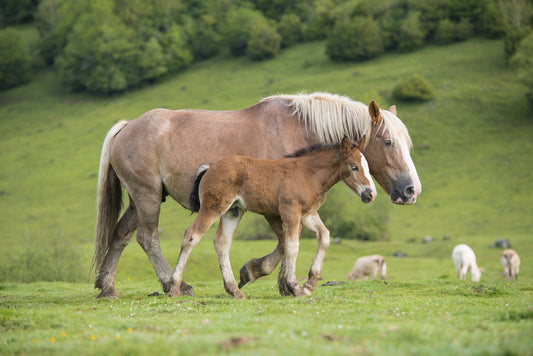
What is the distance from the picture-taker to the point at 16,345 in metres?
6.20

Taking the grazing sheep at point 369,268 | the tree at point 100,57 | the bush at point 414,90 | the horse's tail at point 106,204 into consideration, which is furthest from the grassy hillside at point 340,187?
the horse's tail at point 106,204

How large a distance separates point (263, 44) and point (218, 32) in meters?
13.7

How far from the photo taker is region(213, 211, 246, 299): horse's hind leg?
10.1m

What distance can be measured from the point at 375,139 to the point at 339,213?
31.1 meters

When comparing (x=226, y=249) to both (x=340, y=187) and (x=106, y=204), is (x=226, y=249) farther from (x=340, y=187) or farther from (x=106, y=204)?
(x=340, y=187)

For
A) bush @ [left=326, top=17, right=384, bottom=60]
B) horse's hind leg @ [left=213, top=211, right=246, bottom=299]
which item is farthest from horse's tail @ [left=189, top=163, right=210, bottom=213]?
bush @ [left=326, top=17, right=384, bottom=60]

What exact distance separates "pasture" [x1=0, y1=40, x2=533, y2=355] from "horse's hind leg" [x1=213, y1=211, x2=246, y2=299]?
303 millimetres

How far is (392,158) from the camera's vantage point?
10.7 metres

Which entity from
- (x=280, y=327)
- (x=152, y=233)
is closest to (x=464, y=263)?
(x=152, y=233)

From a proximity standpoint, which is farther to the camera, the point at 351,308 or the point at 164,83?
the point at 164,83

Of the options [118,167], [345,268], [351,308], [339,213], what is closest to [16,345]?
[351,308]

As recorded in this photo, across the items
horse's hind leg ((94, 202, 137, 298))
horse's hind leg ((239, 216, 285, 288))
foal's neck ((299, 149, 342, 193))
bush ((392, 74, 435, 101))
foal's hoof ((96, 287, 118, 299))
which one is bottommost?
bush ((392, 74, 435, 101))

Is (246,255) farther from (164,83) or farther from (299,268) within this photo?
(164,83)

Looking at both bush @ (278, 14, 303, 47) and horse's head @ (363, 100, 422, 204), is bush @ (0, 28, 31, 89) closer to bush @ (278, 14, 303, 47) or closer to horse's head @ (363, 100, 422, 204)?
bush @ (278, 14, 303, 47)
